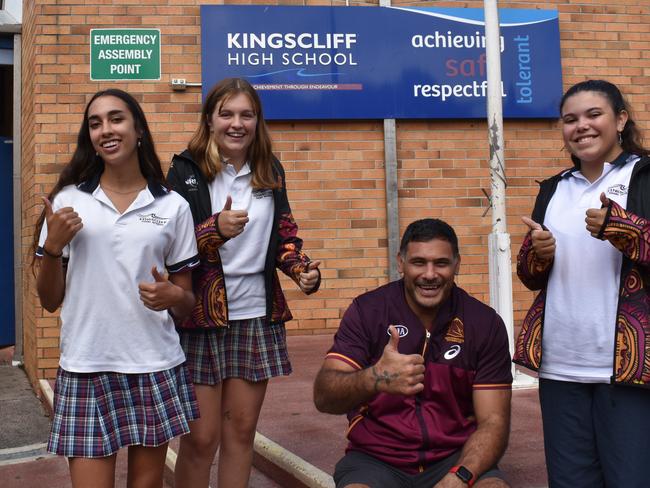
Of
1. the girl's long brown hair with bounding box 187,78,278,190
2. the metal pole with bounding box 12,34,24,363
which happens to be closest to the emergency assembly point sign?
the metal pole with bounding box 12,34,24,363

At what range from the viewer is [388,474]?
8.34 feet

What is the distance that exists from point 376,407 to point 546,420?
23.0 inches

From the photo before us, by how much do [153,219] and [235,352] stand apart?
645mm

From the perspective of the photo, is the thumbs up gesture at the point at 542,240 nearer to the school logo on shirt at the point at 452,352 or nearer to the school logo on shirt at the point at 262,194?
the school logo on shirt at the point at 452,352

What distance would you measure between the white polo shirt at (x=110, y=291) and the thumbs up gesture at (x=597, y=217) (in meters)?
1.37

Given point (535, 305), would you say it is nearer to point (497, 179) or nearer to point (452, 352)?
point (452, 352)

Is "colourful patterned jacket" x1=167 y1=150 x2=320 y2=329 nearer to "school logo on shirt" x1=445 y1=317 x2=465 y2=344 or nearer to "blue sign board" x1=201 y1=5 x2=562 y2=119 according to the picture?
"school logo on shirt" x1=445 y1=317 x2=465 y2=344

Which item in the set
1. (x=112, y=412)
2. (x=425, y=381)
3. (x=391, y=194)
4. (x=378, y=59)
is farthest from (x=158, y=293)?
(x=378, y=59)

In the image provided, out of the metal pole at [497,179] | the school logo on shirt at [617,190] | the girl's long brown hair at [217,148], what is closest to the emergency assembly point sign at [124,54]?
the metal pole at [497,179]

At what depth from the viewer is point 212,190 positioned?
9.46 ft

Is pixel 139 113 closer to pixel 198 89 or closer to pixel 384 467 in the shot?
pixel 384 467

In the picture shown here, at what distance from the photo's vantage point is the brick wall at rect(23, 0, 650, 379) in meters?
6.33

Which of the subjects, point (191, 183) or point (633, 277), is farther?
point (191, 183)

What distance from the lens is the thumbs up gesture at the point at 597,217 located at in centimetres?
224
